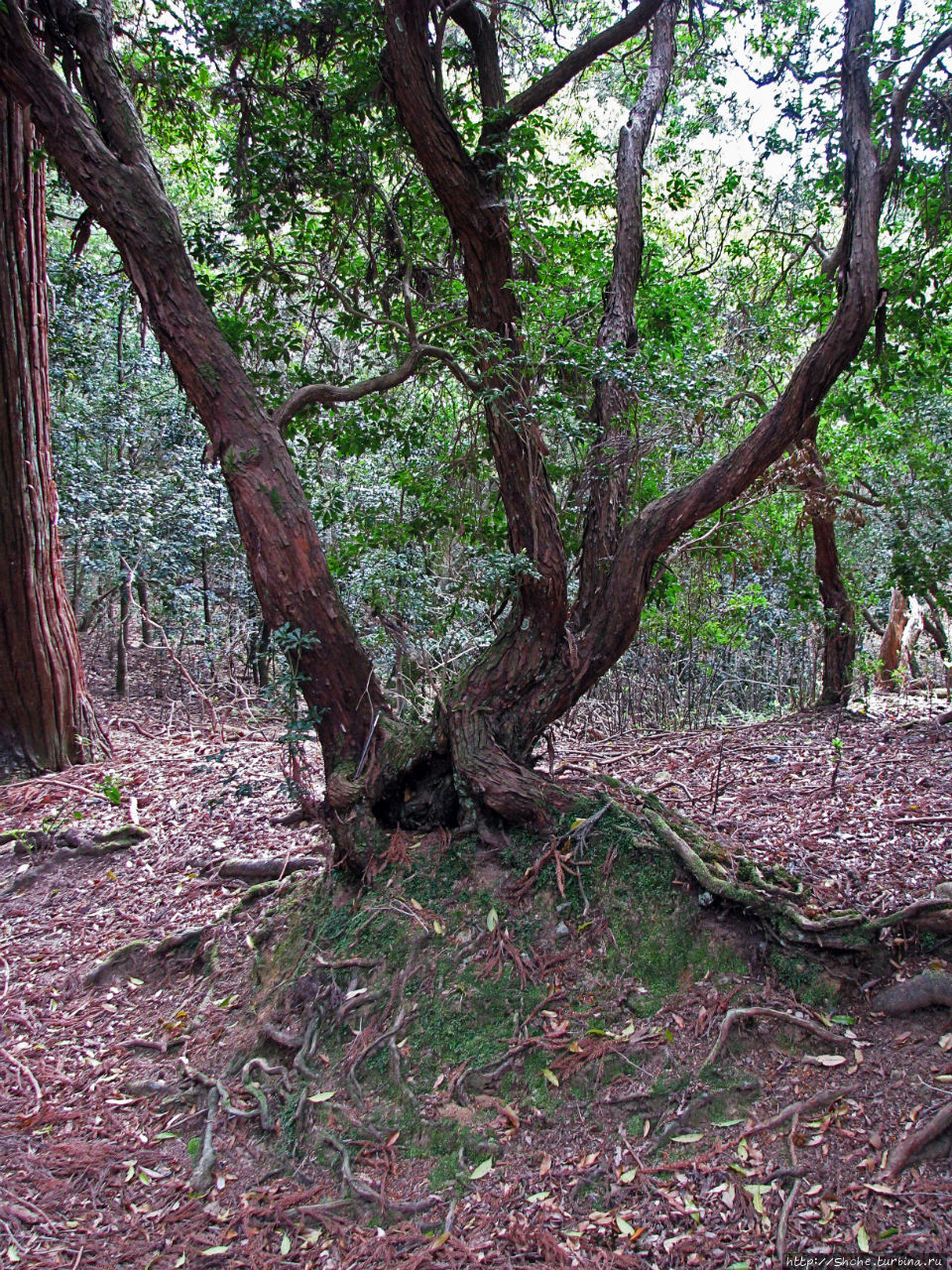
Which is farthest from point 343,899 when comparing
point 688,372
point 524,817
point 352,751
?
point 688,372

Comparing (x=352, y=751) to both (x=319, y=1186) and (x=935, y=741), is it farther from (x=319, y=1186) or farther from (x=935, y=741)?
(x=935, y=741)

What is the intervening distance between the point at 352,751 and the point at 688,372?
2426mm

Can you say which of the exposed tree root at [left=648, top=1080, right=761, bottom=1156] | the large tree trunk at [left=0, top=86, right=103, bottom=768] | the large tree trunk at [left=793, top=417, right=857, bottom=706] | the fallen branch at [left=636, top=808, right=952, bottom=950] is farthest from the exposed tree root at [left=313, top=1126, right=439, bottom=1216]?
the large tree trunk at [left=793, top=417, right=857, bottom=706]

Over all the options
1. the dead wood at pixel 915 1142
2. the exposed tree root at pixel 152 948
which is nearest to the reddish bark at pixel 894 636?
the dead wood at pixel 915 1142

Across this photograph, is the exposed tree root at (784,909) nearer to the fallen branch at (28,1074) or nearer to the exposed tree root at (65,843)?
the fallen branch at (28,1074)

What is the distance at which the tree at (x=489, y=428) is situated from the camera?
3.50 m

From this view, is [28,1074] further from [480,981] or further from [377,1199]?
[480,981]

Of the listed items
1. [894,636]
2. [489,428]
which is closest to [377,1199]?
[489,428]

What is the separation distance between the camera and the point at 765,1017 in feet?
9.16

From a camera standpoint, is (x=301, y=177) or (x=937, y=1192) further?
(x=301, y=177)

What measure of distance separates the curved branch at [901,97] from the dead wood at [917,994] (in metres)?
3.36

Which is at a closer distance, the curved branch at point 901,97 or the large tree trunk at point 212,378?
the large tree trunk at point 212,378

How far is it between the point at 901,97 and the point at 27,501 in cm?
575

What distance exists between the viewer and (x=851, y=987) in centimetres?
281
